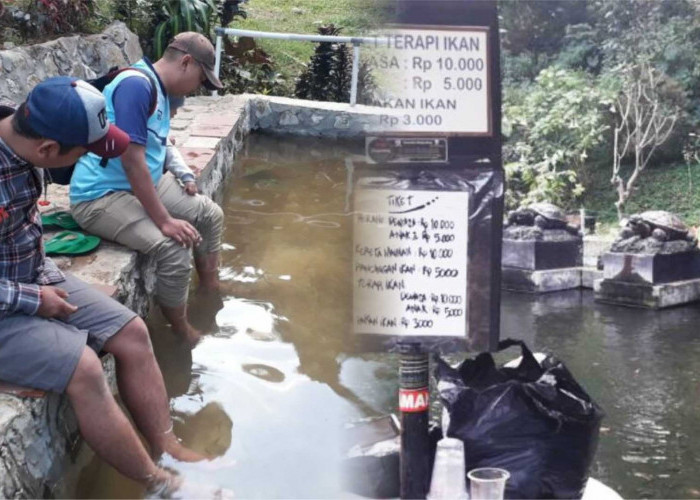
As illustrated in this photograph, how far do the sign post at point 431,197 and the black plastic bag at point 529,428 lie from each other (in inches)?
6.5

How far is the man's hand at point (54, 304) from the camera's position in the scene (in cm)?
247

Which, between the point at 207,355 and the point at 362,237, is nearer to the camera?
the point at 362,237

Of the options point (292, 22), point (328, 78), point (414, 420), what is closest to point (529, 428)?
point (414, 420)

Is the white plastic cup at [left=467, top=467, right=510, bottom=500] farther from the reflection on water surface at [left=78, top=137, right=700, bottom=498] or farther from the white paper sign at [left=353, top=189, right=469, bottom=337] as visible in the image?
the reflection on water surface at [left=78, top=137, right=700, bottom=498]

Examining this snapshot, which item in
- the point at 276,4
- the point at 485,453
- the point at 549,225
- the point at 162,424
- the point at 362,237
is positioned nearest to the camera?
the point at 362,237

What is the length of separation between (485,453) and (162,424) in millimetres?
1016

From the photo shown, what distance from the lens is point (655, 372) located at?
5.34 meters

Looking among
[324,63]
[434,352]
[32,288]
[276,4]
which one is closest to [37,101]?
[32,288]

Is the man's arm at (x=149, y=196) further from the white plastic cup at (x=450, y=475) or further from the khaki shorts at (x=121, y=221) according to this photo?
the white plastic cup at (x=450, y=475)

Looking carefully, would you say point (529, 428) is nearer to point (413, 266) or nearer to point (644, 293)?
point (413, 266)

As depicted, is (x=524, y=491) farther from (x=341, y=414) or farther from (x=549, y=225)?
(x=549, y=225)

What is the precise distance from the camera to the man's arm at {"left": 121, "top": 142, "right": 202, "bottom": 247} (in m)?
3.39

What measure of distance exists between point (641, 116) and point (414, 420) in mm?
4664

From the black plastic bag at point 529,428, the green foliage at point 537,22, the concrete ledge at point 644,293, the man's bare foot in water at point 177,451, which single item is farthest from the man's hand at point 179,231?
the concrete ledge at point 644,293
